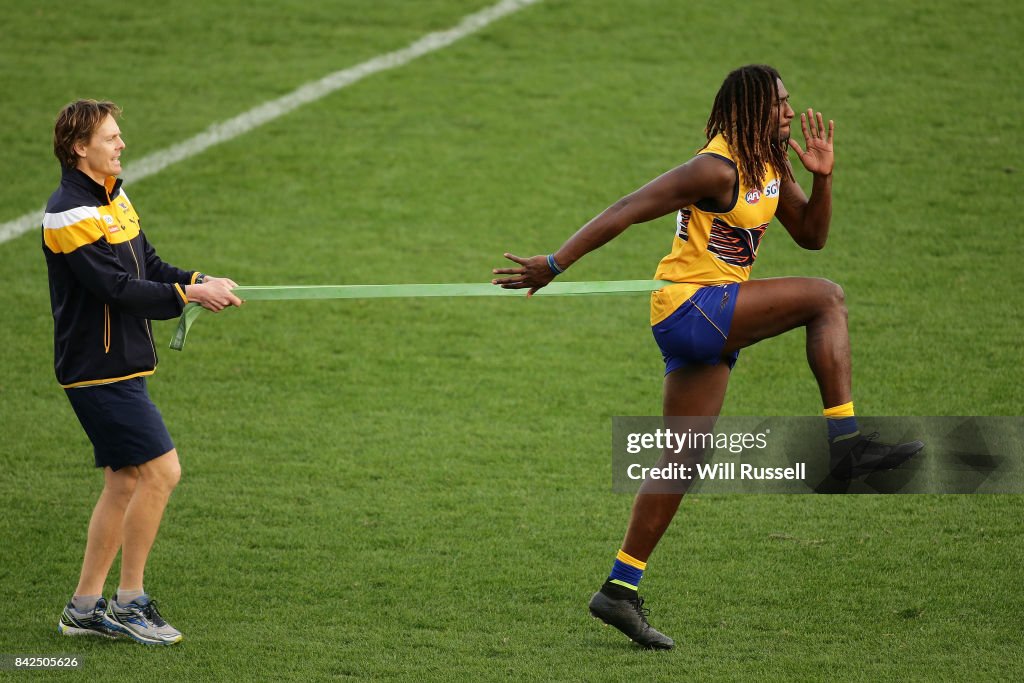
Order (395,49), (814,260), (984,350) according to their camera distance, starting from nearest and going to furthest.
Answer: (984,350) < (814,260) < (395,49)

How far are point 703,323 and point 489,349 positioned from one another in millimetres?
3962

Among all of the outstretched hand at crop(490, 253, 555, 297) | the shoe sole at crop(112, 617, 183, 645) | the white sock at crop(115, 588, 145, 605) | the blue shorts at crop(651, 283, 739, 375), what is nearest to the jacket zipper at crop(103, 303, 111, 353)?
the white sock at crop(115, 588, 145, 605)

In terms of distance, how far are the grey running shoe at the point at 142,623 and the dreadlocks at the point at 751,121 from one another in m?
2.82

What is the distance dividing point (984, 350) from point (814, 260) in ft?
5.91

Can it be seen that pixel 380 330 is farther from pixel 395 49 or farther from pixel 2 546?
pixel 395 49

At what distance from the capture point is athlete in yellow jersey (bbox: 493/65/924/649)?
4.49 metres

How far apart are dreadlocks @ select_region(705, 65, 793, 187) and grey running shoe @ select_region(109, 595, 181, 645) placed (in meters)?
2.82

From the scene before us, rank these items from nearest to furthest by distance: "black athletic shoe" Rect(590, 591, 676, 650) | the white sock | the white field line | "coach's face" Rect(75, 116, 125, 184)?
"coach's face" Rect(75, 116, 125, 184), "black athletic shoe" Rect(590, 591, 676, 650), the white sock, the white field line

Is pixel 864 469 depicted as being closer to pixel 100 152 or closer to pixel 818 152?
pixel 818 152

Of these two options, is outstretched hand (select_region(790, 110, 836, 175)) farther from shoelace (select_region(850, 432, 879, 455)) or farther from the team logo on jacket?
shoelace (select_region(850, 432, 879, 455))

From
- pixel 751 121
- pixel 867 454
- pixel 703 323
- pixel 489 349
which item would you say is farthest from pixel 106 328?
pixel 489 349

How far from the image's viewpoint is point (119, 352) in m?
4.68

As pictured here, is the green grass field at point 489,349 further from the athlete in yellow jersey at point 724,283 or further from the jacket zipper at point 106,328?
the jacket zipper at point 106,328

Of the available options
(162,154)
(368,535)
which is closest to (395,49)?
(162,154)
